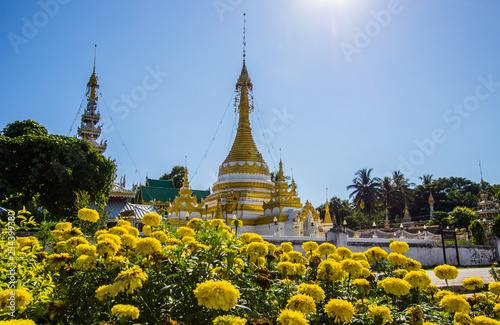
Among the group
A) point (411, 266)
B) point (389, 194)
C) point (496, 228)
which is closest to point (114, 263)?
point (411, 266)

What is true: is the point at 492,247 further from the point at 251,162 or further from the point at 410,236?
the point at 251,162

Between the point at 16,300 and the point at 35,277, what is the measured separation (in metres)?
0.90

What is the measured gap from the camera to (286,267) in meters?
4.43

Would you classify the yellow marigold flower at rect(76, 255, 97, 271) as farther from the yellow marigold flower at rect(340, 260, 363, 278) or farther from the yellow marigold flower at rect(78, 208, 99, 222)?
the yellow marigold flower at rect(340, 260, 363, 278)

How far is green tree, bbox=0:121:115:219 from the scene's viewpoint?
14.5m

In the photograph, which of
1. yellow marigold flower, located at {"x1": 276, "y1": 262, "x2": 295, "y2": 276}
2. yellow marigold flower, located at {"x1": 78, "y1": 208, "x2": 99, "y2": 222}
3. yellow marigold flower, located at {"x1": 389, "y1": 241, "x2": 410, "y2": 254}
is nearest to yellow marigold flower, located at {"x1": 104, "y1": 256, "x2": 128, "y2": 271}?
yellow marigold flower, located at {"x1": 78, "y1": 208, "x2": 99, "y2": 222}

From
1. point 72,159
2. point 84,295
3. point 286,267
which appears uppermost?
point 72,159

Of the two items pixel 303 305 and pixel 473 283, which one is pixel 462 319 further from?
pixel 303 305

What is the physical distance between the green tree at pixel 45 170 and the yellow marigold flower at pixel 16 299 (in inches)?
475

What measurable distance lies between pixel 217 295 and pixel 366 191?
50.3 meters

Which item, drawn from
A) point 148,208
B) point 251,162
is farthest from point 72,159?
point 251,162

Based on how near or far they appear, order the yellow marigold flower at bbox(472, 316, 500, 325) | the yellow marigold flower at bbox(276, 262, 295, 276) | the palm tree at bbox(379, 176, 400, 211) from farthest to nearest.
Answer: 1. the palm tree at bbox(379, 176, 400, 211)
2. the yellow marigold flower at bbox(276, 262, 295, 276)
3. the yellow marigold flower at bbox(472, 316, 500, 325)

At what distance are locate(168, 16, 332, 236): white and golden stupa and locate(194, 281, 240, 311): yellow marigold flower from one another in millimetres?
20869

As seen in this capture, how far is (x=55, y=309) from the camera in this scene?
134 inches
